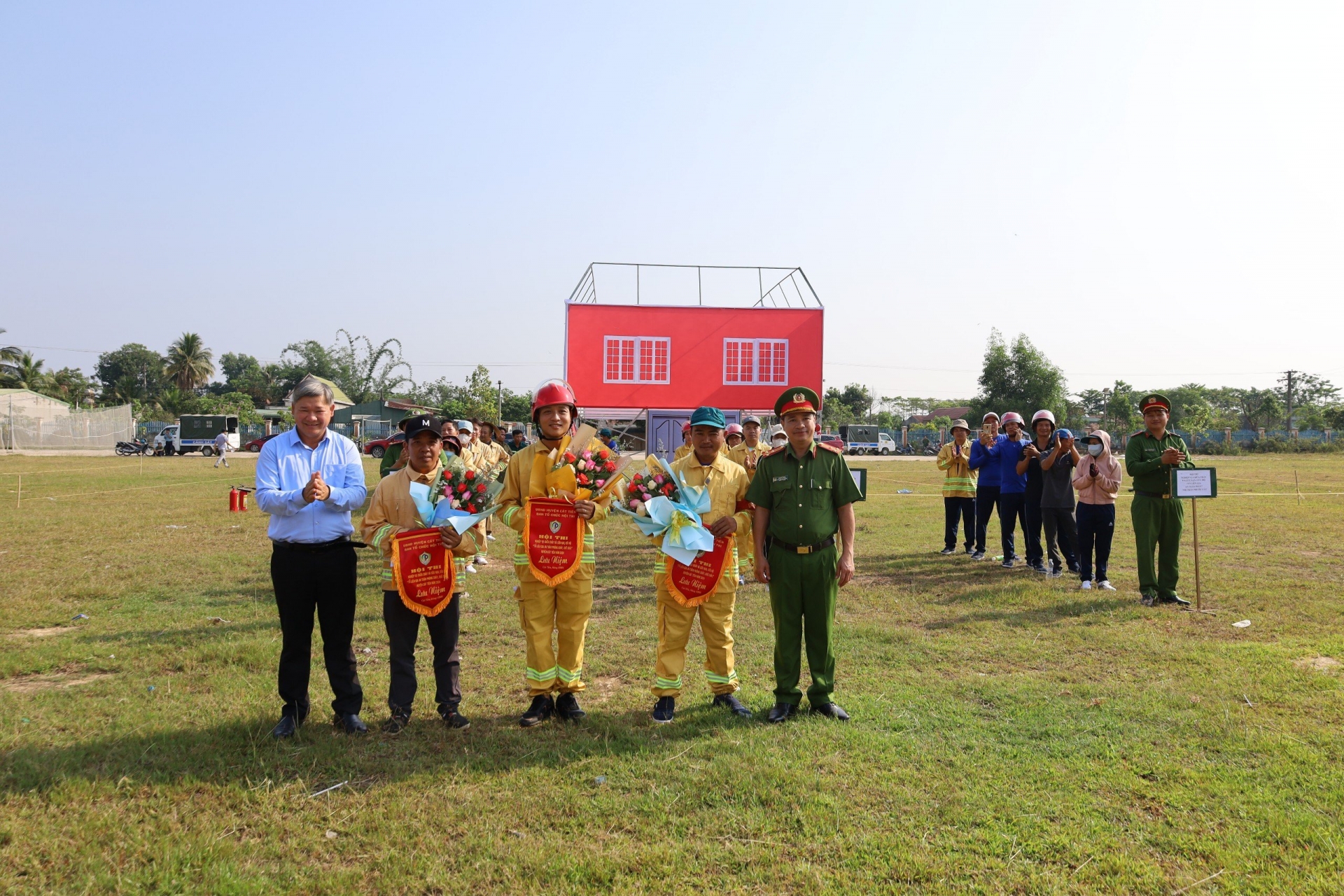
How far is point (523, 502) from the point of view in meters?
4.98

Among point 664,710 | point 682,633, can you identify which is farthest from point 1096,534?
point 664,710

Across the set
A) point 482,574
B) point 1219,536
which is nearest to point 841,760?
point 482,574

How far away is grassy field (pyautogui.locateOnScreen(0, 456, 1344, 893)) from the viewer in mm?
3326

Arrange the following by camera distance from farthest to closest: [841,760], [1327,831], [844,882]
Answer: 1. [841,760]
2. [1327,831]
3. [844,882]

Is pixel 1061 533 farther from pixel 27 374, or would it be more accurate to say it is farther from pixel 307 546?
pixel 27 374

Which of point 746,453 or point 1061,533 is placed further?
point 746,453

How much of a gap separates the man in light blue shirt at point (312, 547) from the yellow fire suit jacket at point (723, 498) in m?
1.88

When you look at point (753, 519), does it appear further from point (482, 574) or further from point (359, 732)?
point (482, 574)

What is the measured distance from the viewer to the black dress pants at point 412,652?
4820 millimetres

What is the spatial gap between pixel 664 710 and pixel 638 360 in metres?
18.7

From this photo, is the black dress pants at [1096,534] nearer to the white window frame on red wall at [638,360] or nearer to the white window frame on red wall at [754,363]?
the white window frame on red wall at [754,363]

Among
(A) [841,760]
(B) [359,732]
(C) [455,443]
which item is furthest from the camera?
(C) [455,443]

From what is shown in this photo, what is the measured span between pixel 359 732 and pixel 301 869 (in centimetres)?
145

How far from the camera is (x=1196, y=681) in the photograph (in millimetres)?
5680
